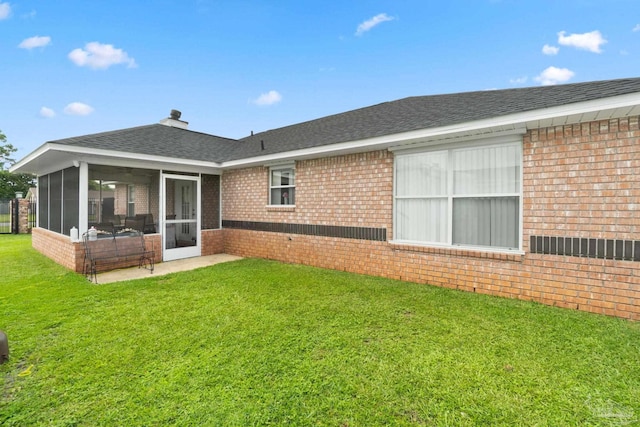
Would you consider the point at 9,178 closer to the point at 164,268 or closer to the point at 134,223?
the point at 134,223

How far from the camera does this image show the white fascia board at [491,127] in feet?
13.0

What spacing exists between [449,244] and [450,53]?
12.6m

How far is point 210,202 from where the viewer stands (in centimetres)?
993

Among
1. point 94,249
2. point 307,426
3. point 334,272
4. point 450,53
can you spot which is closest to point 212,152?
point 94,249

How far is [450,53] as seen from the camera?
14.1m

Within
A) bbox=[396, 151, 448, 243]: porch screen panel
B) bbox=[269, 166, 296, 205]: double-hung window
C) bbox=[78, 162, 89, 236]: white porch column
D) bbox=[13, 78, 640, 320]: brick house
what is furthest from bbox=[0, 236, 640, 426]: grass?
bbox=[269, 166, 296, 205]: double-hung window

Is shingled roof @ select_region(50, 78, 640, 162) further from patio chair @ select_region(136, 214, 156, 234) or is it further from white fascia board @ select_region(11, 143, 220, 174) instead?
patio chair @ select_region(136, 214, 156, 234)

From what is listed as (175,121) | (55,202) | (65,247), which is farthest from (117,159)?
(175,121)

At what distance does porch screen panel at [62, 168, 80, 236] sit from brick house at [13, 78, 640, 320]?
6cm

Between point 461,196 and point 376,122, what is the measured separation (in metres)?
3.05

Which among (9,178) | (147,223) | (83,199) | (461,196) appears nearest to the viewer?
(461,196)

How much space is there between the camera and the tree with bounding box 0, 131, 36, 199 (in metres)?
32.7

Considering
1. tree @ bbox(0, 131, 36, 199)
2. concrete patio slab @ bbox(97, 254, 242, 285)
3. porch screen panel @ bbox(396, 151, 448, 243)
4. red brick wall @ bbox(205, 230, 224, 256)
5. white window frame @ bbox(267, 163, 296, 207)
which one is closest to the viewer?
porch screen panel @ bbox(396, 151, 448, 243)

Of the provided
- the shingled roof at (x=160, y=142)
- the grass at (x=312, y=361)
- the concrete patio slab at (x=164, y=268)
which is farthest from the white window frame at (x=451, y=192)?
the shingled roof at (x=160, y=142)
